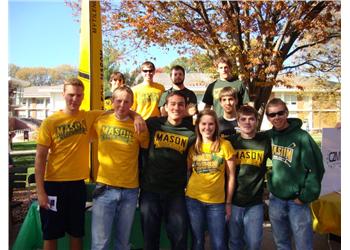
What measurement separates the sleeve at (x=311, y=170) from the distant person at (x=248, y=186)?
14.9 inches

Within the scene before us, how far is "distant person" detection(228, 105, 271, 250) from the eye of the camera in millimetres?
3484

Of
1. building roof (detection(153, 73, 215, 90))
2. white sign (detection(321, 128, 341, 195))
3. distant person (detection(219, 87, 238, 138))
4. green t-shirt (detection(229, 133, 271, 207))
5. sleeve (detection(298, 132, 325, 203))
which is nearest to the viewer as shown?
sleeve (detection(298, 132, 325, 203))

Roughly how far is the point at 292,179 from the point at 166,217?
1.38m

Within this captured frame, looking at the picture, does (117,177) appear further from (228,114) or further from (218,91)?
(218,91)

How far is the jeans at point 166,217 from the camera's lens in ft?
11.5

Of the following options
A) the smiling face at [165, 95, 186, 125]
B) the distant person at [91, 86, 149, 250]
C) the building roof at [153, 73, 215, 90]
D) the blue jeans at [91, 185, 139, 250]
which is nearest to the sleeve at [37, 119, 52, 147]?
the distant person at [91, 86, 149, 250]

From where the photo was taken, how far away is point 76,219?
3619 millimetres

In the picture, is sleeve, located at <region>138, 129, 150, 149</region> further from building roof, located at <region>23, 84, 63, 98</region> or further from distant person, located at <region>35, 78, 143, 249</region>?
building roof, located at <region>23, 84, 63, 98</region>

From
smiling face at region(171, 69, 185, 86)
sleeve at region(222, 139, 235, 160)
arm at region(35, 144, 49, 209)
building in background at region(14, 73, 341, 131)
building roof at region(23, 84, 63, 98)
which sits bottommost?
arm at region(35, 144, 49, 209)

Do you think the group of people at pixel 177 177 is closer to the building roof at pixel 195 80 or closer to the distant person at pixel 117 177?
the distant person at pixel 117 177

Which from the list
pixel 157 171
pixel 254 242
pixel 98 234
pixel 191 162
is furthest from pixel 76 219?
pixel 254 242

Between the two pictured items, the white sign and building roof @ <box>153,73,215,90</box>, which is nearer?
the white sign

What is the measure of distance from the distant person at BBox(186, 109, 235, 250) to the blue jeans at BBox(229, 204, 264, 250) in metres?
0.09

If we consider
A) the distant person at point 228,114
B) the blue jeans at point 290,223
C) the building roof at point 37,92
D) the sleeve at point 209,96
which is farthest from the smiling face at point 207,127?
the building roof at point 37,92
